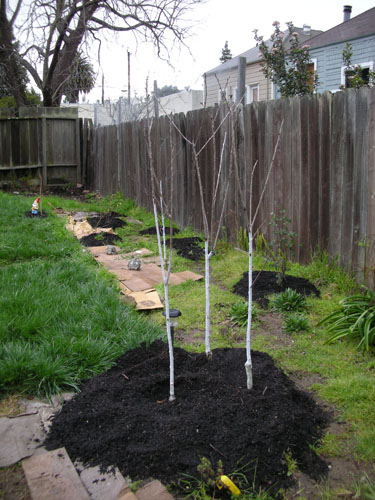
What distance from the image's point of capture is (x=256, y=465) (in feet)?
6.76

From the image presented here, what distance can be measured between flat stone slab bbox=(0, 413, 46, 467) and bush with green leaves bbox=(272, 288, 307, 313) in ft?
7.67

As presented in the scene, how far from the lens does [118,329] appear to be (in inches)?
140

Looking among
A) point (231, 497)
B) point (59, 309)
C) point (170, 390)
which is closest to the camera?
point (231, 497)

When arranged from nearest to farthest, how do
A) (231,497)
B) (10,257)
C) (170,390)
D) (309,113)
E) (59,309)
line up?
(231,497), (170,390), (59,309), (309,113), (10,257)

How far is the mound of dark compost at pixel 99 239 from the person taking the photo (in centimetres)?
700

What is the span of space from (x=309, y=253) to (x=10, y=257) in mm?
3486

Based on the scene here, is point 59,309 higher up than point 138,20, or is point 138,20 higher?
point 138,20

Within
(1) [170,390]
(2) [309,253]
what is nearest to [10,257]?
(2) [309,253]

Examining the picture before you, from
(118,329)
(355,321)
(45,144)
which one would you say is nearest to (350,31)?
(45,144)

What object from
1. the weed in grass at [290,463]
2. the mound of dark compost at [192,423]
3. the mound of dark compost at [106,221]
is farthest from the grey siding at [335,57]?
the weed in grass at [290,463]

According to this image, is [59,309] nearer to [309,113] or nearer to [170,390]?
[170,390]

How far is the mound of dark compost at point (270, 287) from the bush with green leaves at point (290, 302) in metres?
0.15

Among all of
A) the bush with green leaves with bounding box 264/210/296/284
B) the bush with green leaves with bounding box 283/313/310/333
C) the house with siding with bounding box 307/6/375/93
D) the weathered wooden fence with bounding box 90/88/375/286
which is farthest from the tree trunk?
the bush with green leaves with bounding box 283/313/310/333

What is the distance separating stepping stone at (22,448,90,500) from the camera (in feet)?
6.40
